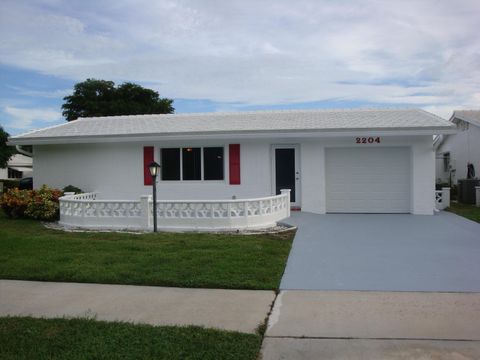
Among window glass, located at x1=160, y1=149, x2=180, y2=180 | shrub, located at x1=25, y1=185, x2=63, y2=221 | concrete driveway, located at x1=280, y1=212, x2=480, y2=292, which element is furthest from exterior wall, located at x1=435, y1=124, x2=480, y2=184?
shrub, located at x1=25, y1=185, x2=63, y2=221

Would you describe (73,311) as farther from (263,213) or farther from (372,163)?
(372,163)

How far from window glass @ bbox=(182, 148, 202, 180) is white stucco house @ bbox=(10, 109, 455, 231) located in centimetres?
3

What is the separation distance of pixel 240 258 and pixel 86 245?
11.4 feet

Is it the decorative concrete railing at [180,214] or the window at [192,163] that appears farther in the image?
the window at [192,163]

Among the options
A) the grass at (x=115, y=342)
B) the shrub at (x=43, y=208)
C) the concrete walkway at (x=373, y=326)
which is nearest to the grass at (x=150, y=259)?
the concrete walkway at (x=373, y=326)

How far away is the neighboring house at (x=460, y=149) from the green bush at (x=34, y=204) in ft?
57.1

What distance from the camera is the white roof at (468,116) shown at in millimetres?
21561

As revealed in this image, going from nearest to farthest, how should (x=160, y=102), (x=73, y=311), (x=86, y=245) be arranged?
(x=73, y=311) < (x=86, y=245) < (x=160, y=102)

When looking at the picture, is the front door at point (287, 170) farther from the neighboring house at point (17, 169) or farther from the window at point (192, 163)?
the neighboring house at point (17, 169)

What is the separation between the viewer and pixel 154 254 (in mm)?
8125

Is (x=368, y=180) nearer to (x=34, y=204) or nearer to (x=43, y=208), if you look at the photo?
(x=43, y=208)

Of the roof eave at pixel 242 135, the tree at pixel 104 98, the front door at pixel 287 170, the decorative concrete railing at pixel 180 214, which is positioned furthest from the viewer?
the tree at pixel 104 98

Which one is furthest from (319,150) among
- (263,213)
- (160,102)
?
(160,102)

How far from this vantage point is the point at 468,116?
74.4ft
